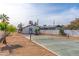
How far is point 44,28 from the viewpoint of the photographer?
27.3 meters

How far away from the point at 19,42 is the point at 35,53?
0.25 m

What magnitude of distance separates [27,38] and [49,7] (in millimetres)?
496

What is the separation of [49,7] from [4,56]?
2.82ft

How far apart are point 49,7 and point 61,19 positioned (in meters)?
0.22

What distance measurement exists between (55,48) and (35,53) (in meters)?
0.27

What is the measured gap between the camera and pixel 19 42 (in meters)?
27.3

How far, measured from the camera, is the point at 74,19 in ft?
89.5

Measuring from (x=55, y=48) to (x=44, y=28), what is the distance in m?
0.30

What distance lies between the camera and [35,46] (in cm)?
2734

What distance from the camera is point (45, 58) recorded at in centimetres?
2731

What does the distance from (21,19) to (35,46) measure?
0.39 meters

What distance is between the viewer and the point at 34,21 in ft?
89.7

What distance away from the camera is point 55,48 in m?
27.3

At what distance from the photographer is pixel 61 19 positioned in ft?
89.6
